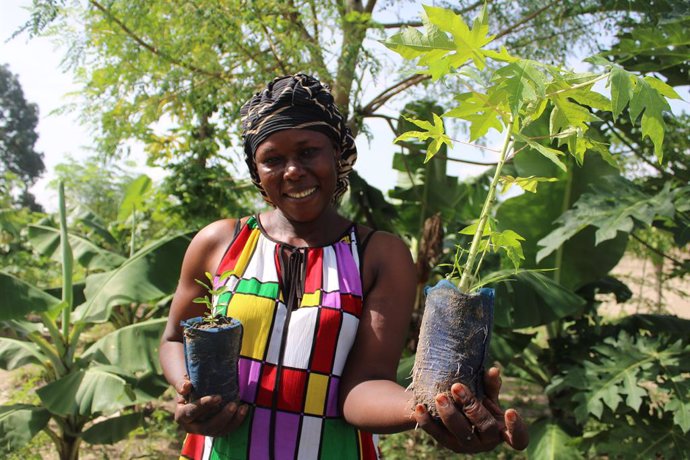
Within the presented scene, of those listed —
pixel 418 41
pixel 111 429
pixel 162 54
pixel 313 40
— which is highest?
pixel 313 40

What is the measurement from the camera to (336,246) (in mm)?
1822

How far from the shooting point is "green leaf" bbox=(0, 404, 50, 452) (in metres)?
4.18

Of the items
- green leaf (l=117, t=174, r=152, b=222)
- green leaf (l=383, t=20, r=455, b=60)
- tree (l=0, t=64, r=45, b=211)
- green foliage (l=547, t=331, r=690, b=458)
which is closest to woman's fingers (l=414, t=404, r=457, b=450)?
green leaf (l=383, t=20, r=455, b=60)

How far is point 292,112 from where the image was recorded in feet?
5.68

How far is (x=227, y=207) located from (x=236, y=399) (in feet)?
13.1

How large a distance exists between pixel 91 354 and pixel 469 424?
13.0ft

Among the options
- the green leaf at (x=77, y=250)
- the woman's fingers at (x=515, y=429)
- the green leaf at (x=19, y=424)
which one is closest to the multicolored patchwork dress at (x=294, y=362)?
the woman's fingers at (x=515, y=429)

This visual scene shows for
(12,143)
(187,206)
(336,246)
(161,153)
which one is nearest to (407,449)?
(187,206)

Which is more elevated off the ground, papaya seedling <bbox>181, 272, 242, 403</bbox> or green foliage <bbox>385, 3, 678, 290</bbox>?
green foliage <bbox>385, 3, 678, 290</bbox>

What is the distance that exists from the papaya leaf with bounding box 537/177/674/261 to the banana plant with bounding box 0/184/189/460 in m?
2.58

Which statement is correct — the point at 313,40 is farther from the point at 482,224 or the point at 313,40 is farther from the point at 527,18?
the point at 482,224

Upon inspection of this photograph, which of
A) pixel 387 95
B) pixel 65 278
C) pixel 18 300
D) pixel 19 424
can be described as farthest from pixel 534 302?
pixel 19 424

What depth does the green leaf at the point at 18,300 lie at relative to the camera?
3.77m

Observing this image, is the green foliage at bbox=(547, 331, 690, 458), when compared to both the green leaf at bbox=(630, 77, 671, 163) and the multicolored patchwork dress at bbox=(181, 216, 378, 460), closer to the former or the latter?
the multicolored patchwork dress at bbox=(181, 216, 378, 460)
